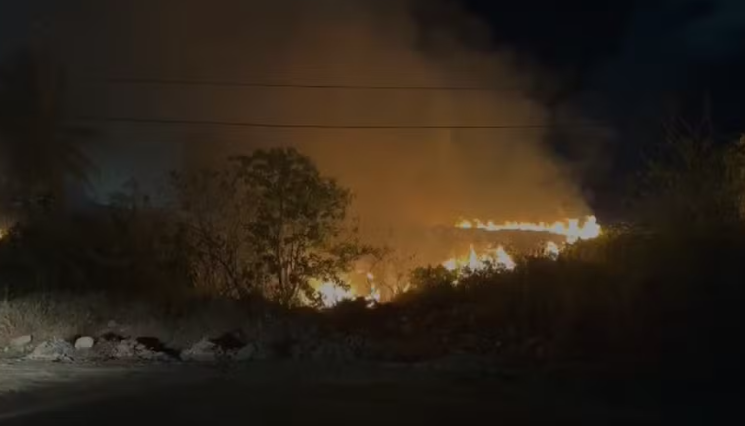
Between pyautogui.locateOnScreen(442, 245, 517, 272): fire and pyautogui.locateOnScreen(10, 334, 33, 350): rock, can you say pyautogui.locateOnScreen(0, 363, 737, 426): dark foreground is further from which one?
pyautogui.locateOnScreen(442, 245, 517, 272): fire

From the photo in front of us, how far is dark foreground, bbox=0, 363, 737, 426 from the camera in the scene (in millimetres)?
8477

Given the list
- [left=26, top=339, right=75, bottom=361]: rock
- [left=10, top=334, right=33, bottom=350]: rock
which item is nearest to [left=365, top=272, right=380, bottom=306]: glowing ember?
[left=10, top=334, right=33, bottom=350]: rock

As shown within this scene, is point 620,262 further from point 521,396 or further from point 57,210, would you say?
point 57,210

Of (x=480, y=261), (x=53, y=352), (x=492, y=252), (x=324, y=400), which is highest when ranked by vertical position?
(x=492, y=252)

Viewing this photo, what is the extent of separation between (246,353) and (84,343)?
2.57 metres

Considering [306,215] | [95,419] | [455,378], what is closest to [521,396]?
[455,378]

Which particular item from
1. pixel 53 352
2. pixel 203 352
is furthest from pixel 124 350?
pixel 203 352

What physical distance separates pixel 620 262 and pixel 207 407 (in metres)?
8.07

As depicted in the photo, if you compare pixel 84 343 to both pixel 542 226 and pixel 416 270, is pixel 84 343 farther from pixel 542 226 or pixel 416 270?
pixel 542 226

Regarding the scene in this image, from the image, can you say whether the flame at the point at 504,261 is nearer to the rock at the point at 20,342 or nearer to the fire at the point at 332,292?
the fire at the point at 332,292

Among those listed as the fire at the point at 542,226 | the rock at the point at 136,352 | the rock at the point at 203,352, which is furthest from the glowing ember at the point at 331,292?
the fire at the point at 542,226

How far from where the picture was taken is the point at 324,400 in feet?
31.5

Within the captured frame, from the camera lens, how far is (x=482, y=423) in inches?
323

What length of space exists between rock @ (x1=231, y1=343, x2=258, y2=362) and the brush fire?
4.66 metres
